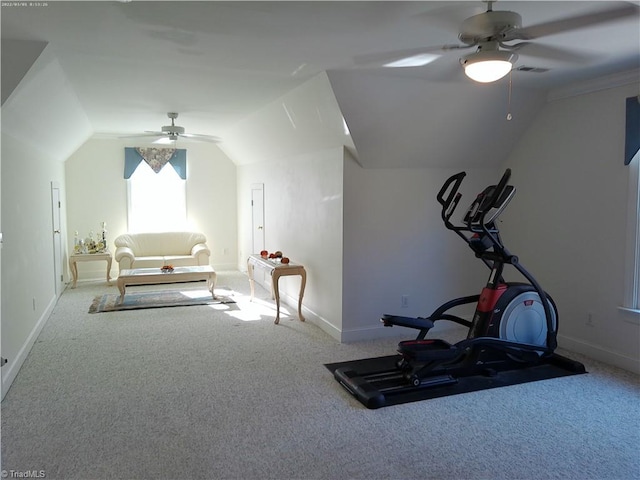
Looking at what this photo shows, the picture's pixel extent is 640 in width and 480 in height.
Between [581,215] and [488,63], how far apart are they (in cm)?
231

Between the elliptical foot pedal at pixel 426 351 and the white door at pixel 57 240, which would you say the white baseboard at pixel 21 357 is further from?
the elliptical foot pedal at pixel 426 351

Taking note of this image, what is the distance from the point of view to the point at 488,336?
3709 mm

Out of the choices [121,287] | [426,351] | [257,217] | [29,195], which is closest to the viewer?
[426,351]

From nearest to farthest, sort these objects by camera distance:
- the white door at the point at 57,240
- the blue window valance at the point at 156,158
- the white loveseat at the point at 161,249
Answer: the white door at the point at 57,240
the white loveseat at the point at 161,249
the blue window valance at the point at 156,158

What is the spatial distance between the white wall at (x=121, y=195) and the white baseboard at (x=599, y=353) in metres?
5.88

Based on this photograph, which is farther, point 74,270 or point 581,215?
point 74,270

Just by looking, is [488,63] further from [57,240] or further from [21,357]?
[57,240]

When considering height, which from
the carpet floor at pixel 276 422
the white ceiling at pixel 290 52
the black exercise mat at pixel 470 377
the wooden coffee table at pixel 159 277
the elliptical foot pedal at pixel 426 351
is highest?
the white ceiling at pixel 290 52

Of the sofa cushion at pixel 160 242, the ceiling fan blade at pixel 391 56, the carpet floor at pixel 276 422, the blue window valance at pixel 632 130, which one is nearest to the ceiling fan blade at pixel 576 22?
the ceiling fan blade at pixel 391 56

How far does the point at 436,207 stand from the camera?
491cm

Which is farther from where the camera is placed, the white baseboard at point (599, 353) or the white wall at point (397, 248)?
the white wall at point (397, 248)

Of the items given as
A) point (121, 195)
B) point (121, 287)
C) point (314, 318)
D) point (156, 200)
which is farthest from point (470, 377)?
point (121, 195)

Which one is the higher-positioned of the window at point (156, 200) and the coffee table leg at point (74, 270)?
the window at point (156, 200)

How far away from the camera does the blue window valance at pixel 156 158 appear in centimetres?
790
